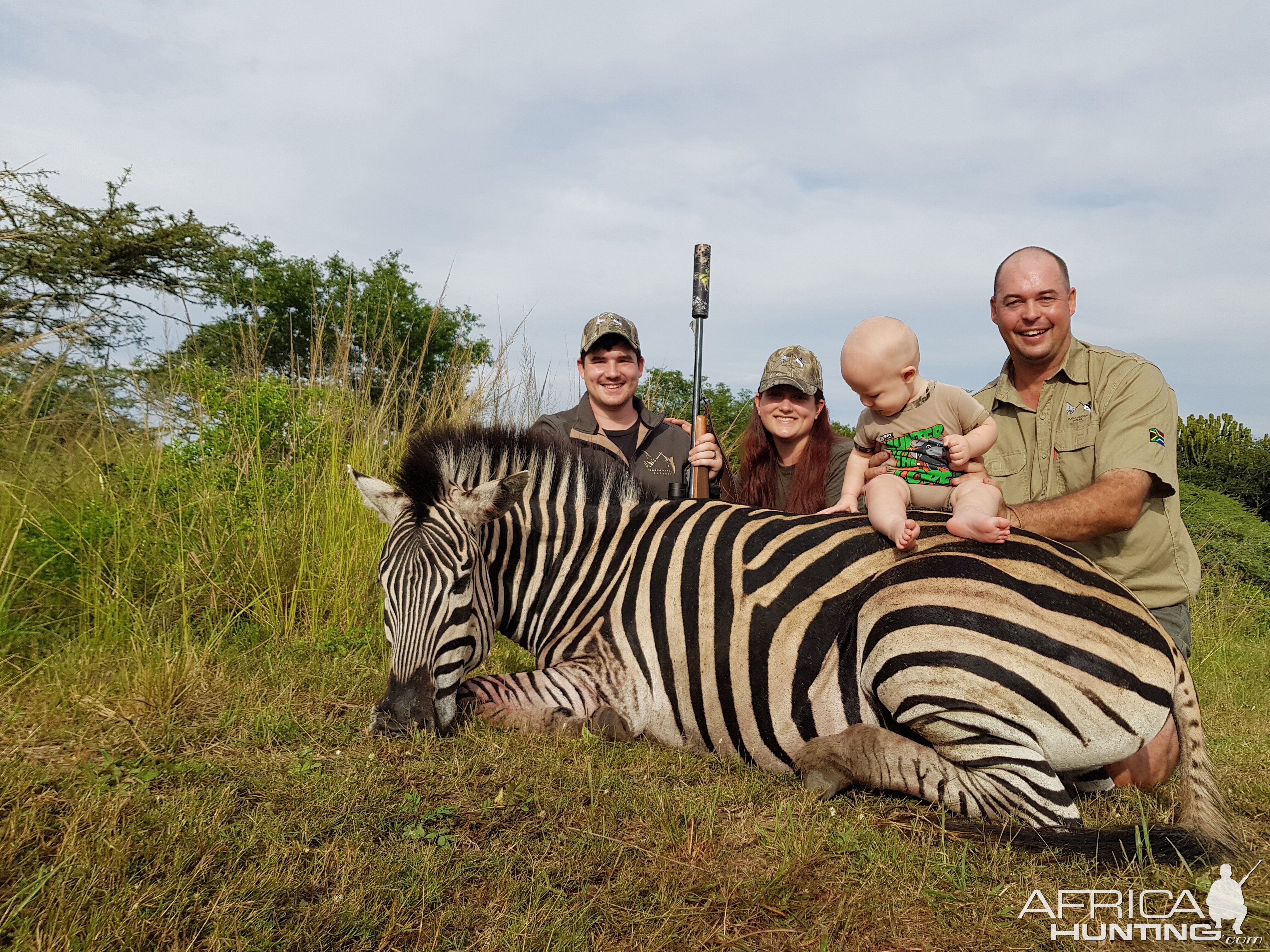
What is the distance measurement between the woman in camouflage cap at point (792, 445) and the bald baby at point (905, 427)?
1161mm

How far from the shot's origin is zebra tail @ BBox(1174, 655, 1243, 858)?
258 cm

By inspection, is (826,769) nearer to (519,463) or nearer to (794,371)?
(519,463)

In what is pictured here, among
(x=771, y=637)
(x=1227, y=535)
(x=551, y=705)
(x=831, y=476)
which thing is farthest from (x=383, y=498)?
(x=1227, y=535)

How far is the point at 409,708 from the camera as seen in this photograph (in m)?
3.27

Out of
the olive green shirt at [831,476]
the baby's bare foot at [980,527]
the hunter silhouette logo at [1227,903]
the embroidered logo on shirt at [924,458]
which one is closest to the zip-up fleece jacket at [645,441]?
the olive green shirt at [831,476]

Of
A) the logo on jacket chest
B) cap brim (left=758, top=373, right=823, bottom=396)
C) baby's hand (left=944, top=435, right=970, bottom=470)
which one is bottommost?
the logo on jacket chest

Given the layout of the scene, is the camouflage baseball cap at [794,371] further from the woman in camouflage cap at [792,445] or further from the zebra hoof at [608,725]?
the zebra hoof at [608,725]

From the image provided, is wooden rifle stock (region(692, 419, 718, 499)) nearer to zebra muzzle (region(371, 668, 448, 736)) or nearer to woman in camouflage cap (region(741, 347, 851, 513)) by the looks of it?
woman in camouflage cap (region(741, 347, 851, 513))

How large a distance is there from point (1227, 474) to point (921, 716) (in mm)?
11457

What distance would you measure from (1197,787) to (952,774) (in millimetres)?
836

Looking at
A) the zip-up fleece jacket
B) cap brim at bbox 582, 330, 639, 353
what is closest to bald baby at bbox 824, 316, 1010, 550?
the zip-up fleece jacket

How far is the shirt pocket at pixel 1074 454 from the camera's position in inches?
160

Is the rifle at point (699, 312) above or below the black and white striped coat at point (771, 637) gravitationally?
above

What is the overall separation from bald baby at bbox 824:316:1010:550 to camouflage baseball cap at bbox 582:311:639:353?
201cm
